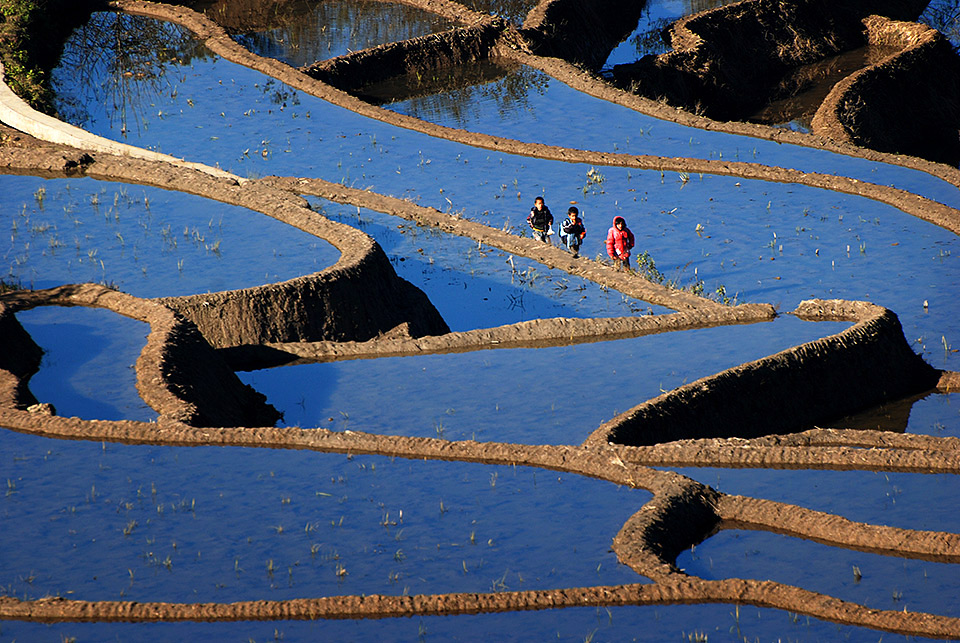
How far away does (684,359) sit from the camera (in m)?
9.52

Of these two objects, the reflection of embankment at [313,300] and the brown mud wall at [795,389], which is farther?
the reflection of embankment at [313,300]

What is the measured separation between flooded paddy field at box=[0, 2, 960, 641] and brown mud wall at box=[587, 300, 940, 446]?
0.96 feet

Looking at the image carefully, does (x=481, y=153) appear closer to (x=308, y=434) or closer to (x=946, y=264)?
(x=946, y=264)

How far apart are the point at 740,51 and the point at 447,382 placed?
1509 centimetres

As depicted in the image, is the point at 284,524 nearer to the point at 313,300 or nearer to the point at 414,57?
the point at 313,300

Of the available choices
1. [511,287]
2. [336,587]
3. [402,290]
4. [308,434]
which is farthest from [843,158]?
[336,587]

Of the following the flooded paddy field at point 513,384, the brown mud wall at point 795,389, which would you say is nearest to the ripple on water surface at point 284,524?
the flooded paddy field at point 513,384

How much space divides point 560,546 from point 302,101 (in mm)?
12104

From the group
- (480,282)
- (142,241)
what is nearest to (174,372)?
(142,241)

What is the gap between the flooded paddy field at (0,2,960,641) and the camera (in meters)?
6.09

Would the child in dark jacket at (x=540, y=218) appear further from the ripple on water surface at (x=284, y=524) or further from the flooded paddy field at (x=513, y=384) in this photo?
the ripple on water surface at (x=284, y=524)

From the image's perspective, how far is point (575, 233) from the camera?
11836 millimetres

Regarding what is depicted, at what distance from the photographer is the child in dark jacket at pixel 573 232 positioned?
38.3ft

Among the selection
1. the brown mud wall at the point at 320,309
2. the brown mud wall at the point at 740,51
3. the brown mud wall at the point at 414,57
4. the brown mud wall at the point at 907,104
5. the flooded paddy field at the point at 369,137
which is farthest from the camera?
the brown mud wall at the point at 740,51
